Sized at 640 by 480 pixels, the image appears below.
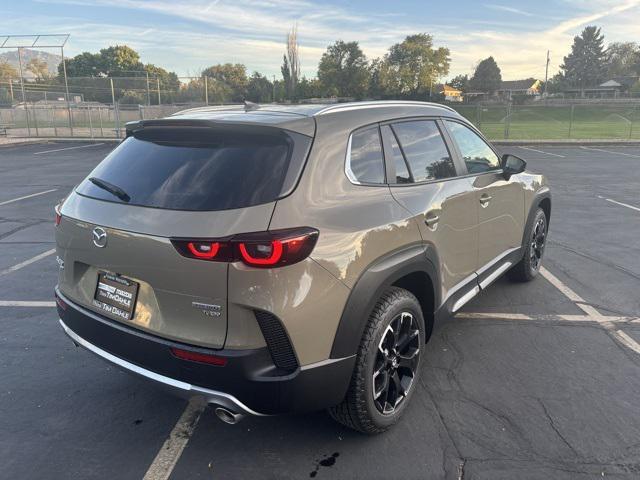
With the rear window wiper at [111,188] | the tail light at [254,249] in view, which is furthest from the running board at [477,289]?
the rear window wiper at [111,188]

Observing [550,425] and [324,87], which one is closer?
[550,425]

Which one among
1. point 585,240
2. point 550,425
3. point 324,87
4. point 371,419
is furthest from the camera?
point 324,87

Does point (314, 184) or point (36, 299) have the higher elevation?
point (314, 184)

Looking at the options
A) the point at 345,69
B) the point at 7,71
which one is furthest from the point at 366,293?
the point at 345,69

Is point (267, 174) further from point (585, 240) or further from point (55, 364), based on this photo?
point (585, 240)

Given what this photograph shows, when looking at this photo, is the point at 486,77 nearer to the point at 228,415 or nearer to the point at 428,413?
the point at 428,413

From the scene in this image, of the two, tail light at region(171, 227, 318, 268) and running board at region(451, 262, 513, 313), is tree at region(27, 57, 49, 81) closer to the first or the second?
running board at region(451, 262, 513, 313)

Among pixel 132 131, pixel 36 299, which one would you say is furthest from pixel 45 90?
pixel 132 131

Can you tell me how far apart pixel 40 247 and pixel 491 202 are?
17.8 feet

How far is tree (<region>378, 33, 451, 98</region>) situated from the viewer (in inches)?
2477

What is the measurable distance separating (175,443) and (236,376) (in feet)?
2.76

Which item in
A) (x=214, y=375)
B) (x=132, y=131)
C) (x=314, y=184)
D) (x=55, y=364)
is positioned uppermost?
(x=132, y=131)

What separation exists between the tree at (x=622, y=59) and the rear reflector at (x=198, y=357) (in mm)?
116633

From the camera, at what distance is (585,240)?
22.5ft
